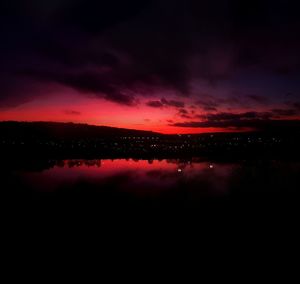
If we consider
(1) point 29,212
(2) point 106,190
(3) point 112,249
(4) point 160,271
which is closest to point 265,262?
(4) point 160,271

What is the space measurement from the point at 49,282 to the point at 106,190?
21157mm

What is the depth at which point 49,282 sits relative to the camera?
33.7 ft

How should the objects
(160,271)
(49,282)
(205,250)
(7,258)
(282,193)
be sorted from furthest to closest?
(282,193), (205,250), (7,258), (160,271), (49,282)

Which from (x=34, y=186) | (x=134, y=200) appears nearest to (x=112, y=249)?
(x=134, y=200)

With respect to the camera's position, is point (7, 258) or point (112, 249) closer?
point (7, 258)

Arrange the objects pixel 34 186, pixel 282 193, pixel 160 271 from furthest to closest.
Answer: pixel 34 186, pixel 282 193, pixel 160 271

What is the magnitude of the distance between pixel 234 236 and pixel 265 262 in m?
3.09

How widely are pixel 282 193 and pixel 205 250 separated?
16.6 metres

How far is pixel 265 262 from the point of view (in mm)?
11680

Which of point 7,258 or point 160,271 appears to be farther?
point 7,258

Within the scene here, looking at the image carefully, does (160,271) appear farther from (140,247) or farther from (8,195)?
(8,195)

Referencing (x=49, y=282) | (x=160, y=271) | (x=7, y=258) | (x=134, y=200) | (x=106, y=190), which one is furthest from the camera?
(x=106, y=190)

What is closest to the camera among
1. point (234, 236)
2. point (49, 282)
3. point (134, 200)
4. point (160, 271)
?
point (49, 282)

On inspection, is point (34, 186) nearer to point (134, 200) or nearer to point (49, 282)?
point (134, 200)
